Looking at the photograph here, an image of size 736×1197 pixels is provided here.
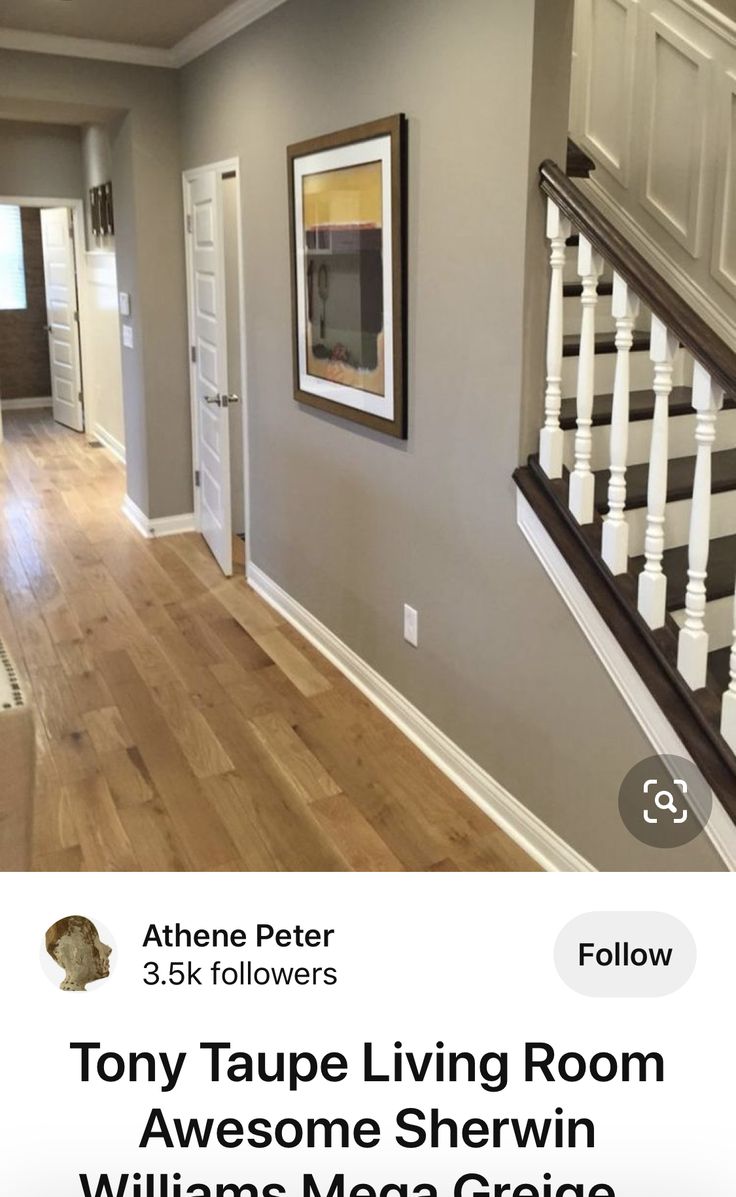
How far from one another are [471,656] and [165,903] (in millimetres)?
1568

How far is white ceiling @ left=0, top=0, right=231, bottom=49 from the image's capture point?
406 cm

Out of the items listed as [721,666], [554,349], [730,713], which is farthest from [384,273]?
[730,713]

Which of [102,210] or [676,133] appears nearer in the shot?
[676,133]

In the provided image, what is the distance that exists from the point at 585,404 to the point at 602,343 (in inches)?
24.3

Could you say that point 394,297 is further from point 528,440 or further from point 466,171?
point 528,440

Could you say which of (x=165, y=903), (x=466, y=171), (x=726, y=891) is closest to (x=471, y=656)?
(x=726, y=891)

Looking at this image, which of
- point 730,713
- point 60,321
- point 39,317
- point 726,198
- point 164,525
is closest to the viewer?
point 730,713

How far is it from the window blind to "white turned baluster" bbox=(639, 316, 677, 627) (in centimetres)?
940

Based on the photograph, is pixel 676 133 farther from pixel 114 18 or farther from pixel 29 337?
pixel 29 337

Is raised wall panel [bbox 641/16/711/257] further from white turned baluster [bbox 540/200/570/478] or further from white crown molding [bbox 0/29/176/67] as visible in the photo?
white crown molding [bbox 0/29/176/67]

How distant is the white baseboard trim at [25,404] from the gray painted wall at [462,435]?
23.6 ft

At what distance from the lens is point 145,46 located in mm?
4816

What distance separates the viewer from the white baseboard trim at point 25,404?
34.3 feet

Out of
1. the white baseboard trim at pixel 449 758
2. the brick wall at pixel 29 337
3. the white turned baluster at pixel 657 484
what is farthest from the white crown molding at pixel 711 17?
the brick wall at pixel 29 337
